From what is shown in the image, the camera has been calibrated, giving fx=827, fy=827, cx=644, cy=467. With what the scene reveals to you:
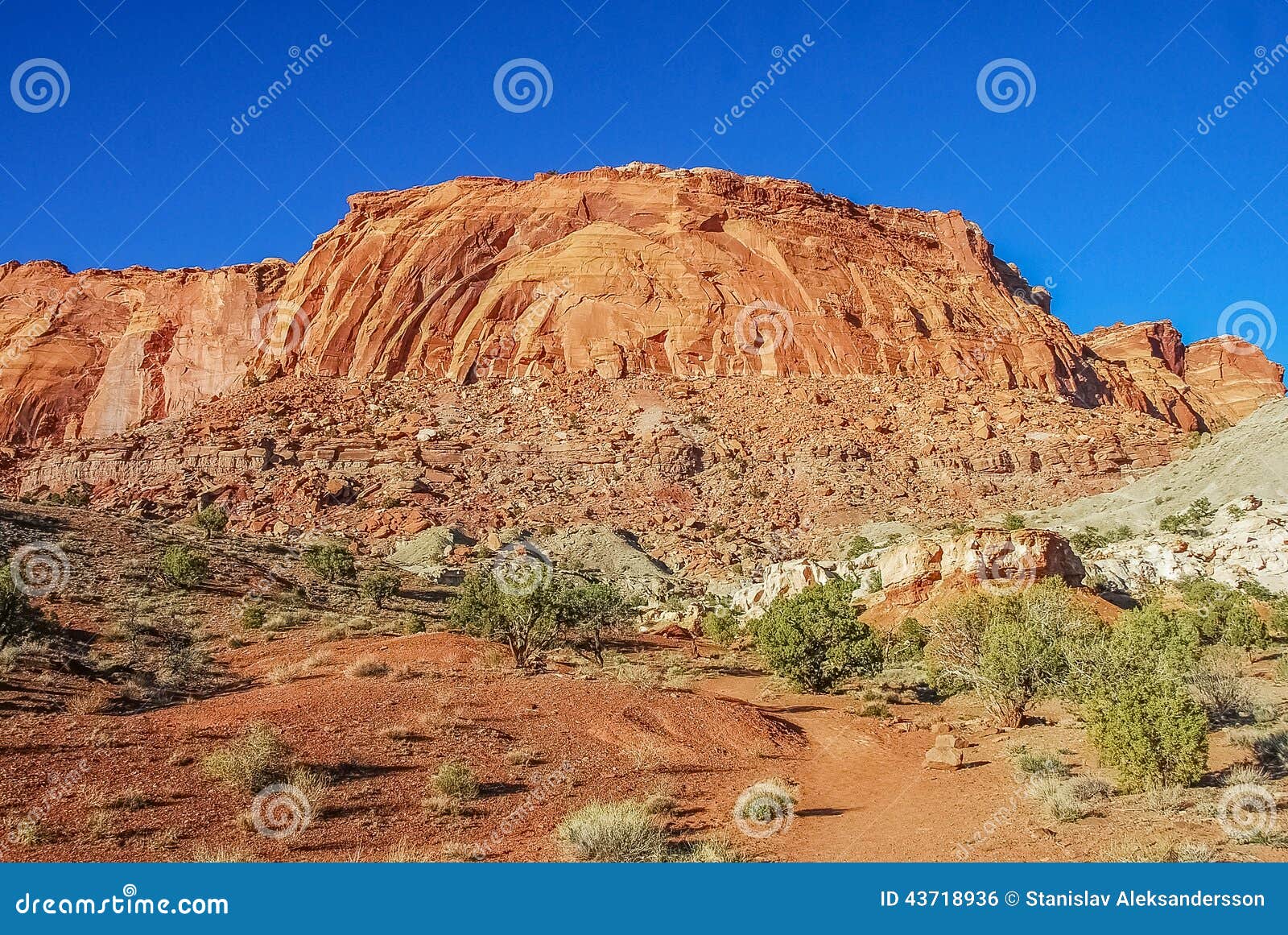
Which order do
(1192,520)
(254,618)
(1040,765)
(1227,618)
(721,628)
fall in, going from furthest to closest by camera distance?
(1192,520) < (721,628) < (254,618) < (1227,618) < (1040,765)

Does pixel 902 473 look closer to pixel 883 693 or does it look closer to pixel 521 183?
pixel 883 693

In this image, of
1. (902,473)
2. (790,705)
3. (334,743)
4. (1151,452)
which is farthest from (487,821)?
(1151,452)

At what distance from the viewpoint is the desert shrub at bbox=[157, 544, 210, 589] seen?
24797 millimetres

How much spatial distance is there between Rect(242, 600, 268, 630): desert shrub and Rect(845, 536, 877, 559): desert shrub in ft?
77.6

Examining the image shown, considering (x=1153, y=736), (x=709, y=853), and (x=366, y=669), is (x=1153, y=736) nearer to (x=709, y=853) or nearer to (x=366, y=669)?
(x=709, y=853)

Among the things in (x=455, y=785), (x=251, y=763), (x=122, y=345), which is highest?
(x=122, y=345)

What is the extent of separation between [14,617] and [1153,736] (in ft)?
66.1

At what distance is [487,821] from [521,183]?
75.9 metres

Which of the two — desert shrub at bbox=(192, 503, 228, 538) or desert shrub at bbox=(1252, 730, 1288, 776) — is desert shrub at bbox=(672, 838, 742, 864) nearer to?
desert shrub at bbox=(1252, 730, 1288, 776)

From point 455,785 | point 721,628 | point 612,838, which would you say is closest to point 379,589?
point 721,628

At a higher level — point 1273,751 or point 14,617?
point 14,617

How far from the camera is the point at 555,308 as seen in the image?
68.8 metres

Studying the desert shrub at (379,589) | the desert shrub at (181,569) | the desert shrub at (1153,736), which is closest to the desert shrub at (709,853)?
the desert shrub at (1153,736)

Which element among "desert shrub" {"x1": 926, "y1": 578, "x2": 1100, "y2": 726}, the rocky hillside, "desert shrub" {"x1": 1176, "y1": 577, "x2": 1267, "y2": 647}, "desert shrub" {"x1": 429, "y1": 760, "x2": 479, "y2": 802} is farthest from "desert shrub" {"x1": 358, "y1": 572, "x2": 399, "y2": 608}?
the rocky hillside
